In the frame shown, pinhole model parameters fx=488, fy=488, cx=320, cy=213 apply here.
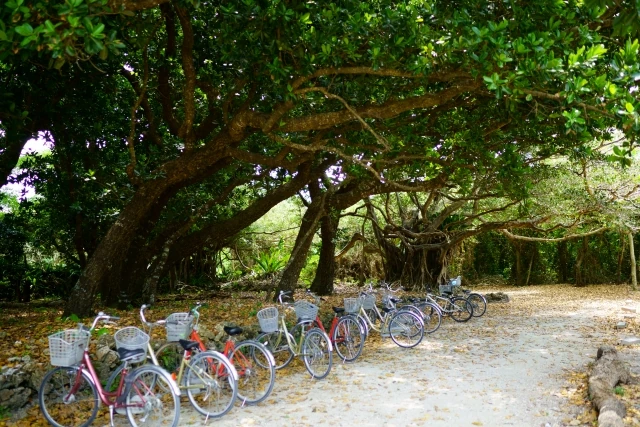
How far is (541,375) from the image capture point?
19.2 ft

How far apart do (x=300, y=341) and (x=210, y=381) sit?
63.8 inches

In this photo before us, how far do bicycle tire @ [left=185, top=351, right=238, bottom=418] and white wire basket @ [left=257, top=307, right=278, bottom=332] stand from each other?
3.45 feet

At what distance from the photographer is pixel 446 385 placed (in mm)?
5457

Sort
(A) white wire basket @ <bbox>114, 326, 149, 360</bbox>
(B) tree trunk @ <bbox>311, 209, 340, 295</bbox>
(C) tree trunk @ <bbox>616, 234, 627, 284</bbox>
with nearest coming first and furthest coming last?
(A) white wire basket @ <bbox>114, 326, 149, 360</bbox>, (B) tree trunk @ <bbox>311, 209, 340, 295</bbox>, (C) tree trunk @ <bbox>616, 234, 627, 284</bbox>

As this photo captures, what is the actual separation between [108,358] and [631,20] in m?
5.40

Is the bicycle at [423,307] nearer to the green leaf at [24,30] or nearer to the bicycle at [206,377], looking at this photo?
the bicycle at [206,377]

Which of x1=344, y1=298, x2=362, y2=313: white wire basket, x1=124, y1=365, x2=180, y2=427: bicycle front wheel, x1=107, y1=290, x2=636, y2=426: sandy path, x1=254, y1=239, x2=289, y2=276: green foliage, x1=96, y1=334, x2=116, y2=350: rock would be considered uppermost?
x1=254, y1=239, x2=289, y2=276: green foliage

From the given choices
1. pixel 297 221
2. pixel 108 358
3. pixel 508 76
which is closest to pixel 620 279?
pixel 297 221

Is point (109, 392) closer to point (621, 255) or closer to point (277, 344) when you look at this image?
point (277, 344)

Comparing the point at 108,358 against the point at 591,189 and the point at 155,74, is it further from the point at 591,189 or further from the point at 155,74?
the point at 591,189

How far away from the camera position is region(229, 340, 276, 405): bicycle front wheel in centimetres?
489

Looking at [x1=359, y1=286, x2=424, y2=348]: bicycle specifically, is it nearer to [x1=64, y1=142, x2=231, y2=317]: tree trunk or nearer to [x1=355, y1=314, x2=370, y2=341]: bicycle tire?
[x1=355, y1=314, x2=370, y2=341]: bicycle tire

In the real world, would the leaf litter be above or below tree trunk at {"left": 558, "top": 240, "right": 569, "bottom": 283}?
below

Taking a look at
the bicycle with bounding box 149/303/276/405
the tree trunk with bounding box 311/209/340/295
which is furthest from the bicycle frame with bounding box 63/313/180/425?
the tree trunk with bounding box 311/209/340/295
